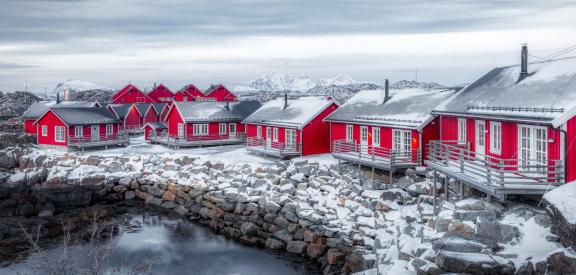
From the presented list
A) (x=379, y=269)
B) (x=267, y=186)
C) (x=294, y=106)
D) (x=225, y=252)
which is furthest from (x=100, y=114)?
(x=379, y=269)

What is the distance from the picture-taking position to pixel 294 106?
3791cm

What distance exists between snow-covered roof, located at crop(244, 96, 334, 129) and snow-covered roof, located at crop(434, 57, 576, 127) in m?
11.4

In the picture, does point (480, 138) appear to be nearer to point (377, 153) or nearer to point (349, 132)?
point (377, 153)

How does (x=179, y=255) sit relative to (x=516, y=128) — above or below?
below

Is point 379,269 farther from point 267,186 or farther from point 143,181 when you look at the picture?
point 143,181

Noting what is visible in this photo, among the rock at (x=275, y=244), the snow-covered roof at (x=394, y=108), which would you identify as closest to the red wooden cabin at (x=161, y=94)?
the snow-covered roof at (x=394, y=108)

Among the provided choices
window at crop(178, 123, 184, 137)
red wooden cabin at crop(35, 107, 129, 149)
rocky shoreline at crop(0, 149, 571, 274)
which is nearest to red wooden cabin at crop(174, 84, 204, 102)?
red wooden cabin at crop(35, 107, 129, 149)

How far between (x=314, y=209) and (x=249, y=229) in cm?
341

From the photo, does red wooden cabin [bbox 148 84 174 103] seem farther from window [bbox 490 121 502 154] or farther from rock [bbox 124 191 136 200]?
window [bbox 490 121 502 154]

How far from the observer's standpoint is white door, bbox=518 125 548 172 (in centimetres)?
1734

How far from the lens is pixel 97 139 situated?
42.2m

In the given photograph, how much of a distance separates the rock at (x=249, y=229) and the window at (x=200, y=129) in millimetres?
19983

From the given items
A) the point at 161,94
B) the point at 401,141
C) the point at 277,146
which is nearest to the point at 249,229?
the point at 401,141

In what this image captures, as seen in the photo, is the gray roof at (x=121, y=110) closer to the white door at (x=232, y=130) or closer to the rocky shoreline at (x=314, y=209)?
the rocky shoreline at (x=314, y=209)
